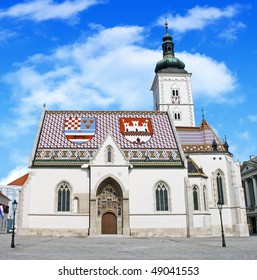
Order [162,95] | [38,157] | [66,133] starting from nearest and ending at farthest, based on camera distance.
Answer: [38,157]
[66,133]
[162,95]

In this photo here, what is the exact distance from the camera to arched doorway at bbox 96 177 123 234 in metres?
36.7

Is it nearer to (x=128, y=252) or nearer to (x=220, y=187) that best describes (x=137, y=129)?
(x=220, y=187)

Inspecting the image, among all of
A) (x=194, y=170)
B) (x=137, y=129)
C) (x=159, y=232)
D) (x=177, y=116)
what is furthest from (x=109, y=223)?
(x=177, y=116)

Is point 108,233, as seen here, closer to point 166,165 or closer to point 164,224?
point 164,224

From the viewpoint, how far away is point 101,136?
1620 inches

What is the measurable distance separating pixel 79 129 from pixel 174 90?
28568 millimetres

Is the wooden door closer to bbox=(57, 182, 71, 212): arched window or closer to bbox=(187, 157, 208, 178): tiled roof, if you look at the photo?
bbox=(57, 182, 71, 212): arched window

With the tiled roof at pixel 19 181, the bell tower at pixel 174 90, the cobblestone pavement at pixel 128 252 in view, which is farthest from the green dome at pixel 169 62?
the cobblestone pavement at pixel 128 252

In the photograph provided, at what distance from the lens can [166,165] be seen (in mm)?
38375

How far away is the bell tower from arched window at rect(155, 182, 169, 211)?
81.8 feet

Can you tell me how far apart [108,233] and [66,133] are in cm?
1314

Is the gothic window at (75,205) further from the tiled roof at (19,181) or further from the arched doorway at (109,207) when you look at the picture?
the tiled roof at (19,181)

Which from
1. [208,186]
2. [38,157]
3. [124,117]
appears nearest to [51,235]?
[38,157]
